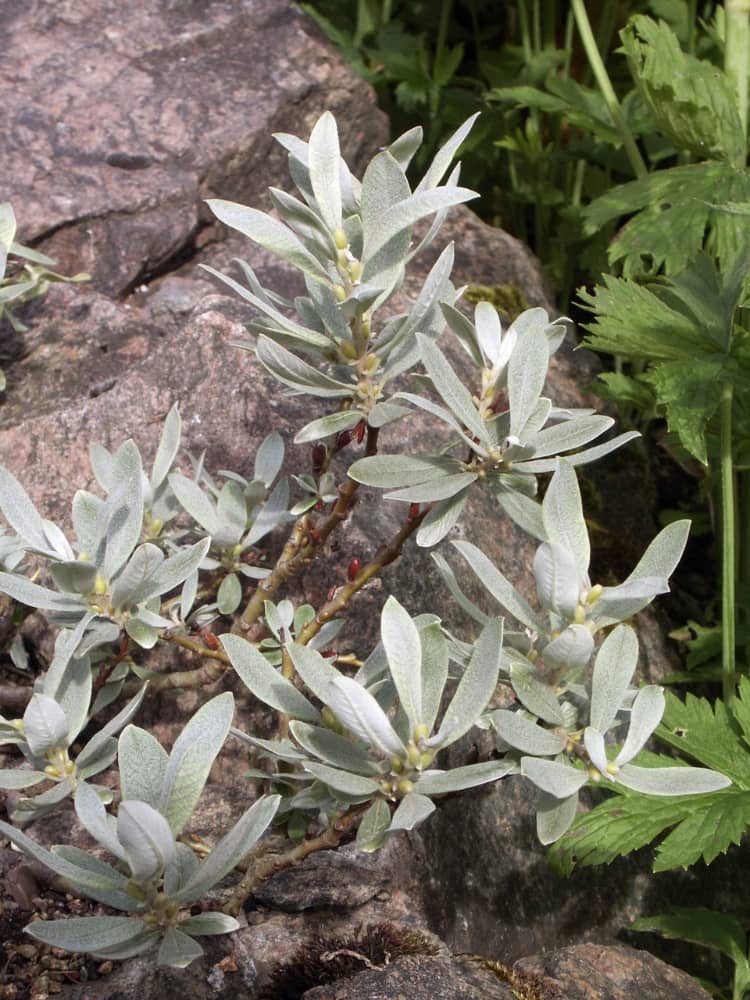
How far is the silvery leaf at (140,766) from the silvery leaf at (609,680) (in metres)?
0.38

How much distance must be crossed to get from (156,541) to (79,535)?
0.69ft

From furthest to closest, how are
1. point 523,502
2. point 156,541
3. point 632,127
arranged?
point 632,127 < point 156,541 < point 523,502

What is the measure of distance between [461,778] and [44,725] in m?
0.40

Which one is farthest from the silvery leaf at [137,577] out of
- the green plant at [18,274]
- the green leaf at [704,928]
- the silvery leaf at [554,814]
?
the green leaf at [704,928]

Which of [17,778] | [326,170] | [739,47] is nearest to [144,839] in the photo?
[17,778]

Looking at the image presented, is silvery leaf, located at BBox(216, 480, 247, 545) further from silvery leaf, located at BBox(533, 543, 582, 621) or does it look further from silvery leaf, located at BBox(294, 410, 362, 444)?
silvery leaf, located at BBox(533, 543, 582, 621)

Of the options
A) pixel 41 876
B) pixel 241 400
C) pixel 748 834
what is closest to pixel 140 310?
pixel 241 400

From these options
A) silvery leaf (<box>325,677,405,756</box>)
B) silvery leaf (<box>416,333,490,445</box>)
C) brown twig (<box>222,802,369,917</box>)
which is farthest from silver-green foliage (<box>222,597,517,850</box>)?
silvery leaf (<box>416,333,490,445</box>)

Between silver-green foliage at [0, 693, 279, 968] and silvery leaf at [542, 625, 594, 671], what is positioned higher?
silvery leaf at [542, 625, 594, 671]

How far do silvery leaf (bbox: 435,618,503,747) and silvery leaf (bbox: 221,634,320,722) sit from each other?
6.2 inches

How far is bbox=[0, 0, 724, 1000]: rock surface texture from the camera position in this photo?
1113mm

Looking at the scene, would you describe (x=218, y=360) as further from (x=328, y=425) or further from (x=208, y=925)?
(x=208, y=925)

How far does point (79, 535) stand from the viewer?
3.40ft

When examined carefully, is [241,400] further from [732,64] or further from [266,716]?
[732,64]
